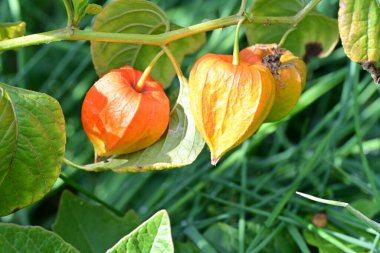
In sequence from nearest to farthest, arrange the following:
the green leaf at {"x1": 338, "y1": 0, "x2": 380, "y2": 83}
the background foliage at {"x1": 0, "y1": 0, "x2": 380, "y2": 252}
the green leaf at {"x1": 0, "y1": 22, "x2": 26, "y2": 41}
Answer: the green leaf at {"x1": 338, "y1": 0, "x2": 380, "y2": 83} → the green leaf at {"x1": 0, "y1": 22, "x2": 26, "y2": 41} → the background foliage at {"x1": 0, "y1": 0, "x2": 380, "y2": 252}

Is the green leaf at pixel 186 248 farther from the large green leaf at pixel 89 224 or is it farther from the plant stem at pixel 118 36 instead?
the plant stem at pixel 118 36

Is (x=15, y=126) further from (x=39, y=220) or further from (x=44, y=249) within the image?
(x=39, y=220)

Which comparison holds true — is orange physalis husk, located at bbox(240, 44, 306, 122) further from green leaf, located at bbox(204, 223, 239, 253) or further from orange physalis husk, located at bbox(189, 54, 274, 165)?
green leaf, located at bbox(204, 223, 239, 253)

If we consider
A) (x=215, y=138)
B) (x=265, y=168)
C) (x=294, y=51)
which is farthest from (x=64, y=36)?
(x=265, y=168)

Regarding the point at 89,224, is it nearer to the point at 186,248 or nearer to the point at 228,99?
the point at 186,248

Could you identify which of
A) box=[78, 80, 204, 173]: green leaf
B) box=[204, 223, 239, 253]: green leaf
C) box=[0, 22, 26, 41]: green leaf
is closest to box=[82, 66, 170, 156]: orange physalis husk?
box=[78, 80, 204, 173]: green leaf

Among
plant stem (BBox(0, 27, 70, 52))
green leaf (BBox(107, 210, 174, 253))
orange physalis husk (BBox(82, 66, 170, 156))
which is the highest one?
plant stem (BBox(0, 27, 70, 52))

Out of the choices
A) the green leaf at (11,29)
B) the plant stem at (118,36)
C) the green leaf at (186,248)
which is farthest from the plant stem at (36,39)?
the green leaf at (186,248)
